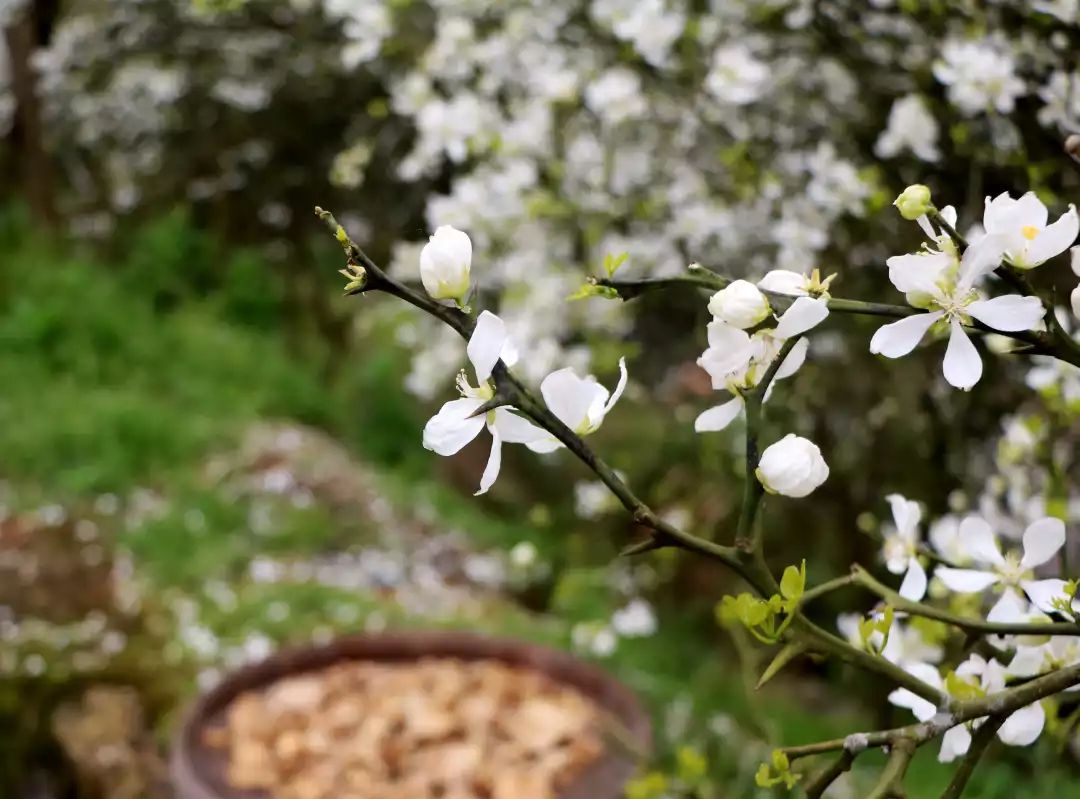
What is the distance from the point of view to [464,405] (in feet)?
1.78

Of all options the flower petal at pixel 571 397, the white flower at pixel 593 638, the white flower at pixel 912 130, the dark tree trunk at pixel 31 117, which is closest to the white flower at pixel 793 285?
the flower petal at pixel 571 397

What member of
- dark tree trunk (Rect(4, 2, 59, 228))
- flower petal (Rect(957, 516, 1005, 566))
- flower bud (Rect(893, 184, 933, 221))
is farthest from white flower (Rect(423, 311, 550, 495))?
dark tree trunk (Rect(4, 2, 59, 228))

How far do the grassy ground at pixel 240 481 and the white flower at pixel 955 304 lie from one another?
777 mm

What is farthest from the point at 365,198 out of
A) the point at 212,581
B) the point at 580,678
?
the point at 580,678

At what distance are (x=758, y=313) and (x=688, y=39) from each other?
114 centimetres

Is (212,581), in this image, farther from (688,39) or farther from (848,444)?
(688,39)

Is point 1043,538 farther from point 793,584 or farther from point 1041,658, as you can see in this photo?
→ point 793,584

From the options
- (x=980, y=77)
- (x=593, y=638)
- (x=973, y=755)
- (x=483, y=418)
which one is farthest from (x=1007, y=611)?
(x=593, y=638)

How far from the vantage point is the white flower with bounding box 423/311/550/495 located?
52cm

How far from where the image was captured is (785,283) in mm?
548

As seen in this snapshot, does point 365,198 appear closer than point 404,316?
No

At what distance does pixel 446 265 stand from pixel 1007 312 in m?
0.28

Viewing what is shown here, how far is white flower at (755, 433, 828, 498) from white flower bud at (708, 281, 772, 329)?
6 centimetres

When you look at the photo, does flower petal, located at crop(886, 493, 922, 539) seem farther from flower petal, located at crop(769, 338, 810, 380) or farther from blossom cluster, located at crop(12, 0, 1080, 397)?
blossom cluster, located at crop(12, 0, 1080, 397)
